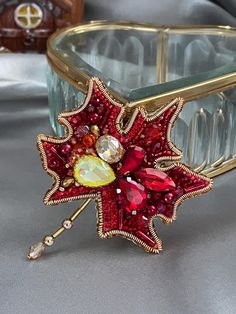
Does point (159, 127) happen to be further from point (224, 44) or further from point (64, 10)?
point (64, 10)

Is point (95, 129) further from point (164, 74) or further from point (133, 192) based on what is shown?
point (164, 74)

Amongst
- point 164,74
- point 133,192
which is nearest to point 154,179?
point 133,192

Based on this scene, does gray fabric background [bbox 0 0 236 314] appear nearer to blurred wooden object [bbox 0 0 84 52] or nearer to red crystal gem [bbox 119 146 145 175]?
red crystal gem [bbox 119 146 145 175]

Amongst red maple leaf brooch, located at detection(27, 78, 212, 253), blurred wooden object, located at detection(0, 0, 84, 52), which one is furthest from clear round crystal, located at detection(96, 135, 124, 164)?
blurred wooden object, located at detection(0, 0, 84, 52)

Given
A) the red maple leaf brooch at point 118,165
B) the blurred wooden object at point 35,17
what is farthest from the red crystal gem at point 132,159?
the blurred wooden object at point 35,17

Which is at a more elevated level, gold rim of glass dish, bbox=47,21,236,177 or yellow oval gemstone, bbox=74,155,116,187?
gold rim of glass dish, bbox=47,21,236,177
